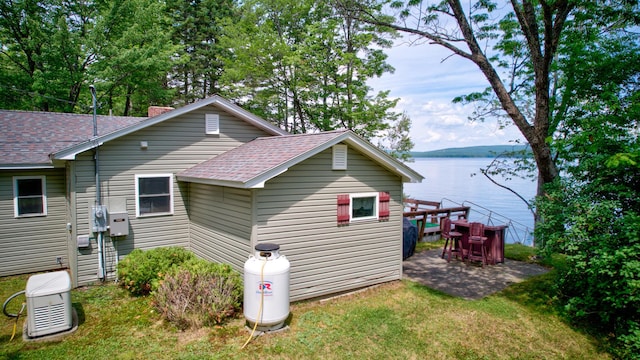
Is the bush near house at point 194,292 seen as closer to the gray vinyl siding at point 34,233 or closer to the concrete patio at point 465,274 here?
the gray vinyl siding at point 34,233

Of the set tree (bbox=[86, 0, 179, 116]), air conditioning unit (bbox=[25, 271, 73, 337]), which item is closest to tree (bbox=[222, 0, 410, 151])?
tree (bbox=[86, 0, 179, 116])

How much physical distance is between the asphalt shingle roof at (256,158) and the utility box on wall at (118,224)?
1581 mm

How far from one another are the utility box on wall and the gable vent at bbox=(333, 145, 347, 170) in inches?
194

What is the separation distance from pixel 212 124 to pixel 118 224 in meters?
3.21

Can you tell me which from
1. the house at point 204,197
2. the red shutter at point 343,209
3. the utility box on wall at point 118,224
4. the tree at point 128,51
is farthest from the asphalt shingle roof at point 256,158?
the tree at point 128,51

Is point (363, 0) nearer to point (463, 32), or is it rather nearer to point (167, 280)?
point (463, 32)

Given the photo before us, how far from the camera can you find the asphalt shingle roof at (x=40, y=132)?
8.62 metres

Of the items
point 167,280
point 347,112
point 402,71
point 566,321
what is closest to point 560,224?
point 566,321

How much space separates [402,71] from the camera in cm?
1942

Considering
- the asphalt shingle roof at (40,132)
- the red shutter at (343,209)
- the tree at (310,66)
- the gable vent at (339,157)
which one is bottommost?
the red shutter at (343,209)

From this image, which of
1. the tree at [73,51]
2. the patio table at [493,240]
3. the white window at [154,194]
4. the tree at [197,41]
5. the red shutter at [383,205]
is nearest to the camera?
the red shutter at [383,205]

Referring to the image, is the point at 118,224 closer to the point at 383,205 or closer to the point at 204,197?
the point at 204,197

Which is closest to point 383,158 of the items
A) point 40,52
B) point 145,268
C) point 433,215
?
point 145,268

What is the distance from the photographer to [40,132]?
9.74 meters
